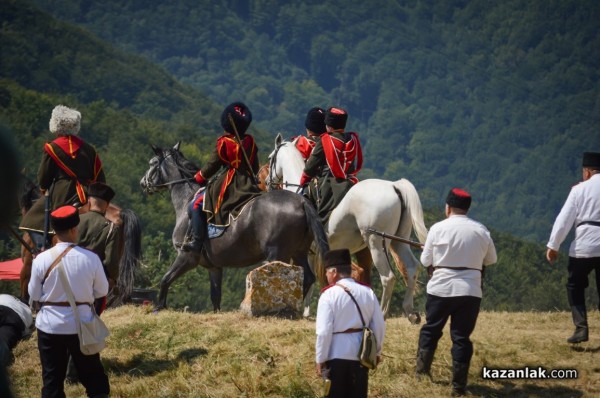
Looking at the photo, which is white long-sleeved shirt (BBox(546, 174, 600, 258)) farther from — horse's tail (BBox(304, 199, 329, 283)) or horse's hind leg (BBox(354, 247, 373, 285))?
horse's hind leg (BBox(354, 247, 373, 285))

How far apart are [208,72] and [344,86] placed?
27780mm

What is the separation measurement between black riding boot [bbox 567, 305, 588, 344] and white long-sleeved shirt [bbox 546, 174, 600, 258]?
0.59 meters

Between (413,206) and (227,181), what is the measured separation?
2488mm

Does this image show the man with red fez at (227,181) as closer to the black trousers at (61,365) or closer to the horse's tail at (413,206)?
the horse's tail at (413,206)

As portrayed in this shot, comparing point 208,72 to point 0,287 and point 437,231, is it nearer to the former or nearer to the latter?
point 0,287

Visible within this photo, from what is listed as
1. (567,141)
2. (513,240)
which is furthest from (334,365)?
(567,141)

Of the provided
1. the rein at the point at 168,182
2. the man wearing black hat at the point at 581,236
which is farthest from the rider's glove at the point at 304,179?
the man wearing black hat at the point at 581,236

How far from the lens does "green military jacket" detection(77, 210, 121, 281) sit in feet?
34.2

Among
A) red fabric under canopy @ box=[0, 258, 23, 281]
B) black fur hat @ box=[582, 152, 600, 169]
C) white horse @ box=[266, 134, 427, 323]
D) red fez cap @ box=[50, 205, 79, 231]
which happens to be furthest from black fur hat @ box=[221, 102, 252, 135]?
red fabric under canopy @ box=[0, 258, 23, 281]

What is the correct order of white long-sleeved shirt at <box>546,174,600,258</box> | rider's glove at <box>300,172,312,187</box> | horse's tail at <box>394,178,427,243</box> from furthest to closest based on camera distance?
1. rider's glove at <box>300,172,312,187</box>
2. horse's tail at <box>394,178,427,243</box>
3. white long-sleeved shirt at <box>546,174,600,258</box>

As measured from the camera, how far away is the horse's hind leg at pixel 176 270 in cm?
1328

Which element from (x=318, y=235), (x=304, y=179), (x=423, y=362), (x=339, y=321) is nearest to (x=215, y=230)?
(x=304, y=179)

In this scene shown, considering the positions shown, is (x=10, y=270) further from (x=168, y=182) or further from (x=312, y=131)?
(x=312, y=131)

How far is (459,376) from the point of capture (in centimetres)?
891
